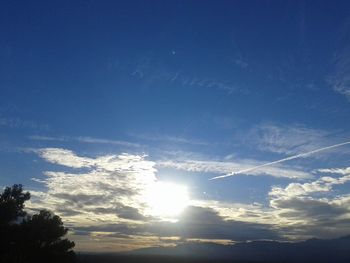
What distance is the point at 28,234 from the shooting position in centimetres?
6178

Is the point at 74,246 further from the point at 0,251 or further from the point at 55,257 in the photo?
the point at 0,251

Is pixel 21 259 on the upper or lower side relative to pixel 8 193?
lower

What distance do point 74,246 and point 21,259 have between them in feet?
37.2

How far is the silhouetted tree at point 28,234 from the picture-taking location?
5966 cm

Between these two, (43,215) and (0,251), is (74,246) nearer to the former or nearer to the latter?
(43,215)

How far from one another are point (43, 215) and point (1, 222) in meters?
7.26

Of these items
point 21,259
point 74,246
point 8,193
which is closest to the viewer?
point 21,259

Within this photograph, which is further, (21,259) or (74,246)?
(74,246)

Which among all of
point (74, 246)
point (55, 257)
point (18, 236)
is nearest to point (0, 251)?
point (18, 236)

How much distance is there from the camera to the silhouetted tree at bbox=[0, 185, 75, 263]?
5966cm

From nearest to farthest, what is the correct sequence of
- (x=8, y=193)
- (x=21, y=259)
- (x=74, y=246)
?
1. (x=21, y=259)
2. (x=8, y=193)
3. (x=74, y=246)

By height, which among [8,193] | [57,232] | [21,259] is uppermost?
[8,193]

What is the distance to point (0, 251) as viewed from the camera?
191ft

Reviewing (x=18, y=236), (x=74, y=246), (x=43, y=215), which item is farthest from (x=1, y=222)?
(x=74, y=246)
